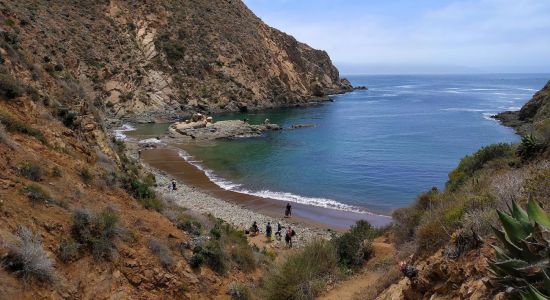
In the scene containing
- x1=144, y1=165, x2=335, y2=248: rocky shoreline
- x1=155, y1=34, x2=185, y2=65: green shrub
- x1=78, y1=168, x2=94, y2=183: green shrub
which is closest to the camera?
x1=78, y1=168, x2=94, y2=183: green shrub

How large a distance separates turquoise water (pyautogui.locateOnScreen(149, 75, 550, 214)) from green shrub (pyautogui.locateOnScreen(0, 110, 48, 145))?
18557 mm

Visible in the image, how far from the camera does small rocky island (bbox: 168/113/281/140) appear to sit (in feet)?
172

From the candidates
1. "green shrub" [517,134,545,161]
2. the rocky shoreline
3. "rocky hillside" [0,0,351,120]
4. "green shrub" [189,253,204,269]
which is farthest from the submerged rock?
"green shrub" [517,134,545,161]

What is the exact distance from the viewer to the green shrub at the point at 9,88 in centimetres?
1267

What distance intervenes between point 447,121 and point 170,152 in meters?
45.0

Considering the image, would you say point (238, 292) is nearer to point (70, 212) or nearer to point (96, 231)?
point (96, 231)

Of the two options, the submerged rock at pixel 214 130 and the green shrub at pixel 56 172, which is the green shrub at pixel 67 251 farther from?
the submerged rock at pixel 214 130

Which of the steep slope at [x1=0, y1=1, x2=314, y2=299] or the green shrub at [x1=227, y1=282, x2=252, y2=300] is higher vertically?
the steep slope at [x1=0, y1=1, x2=314, y2=299]

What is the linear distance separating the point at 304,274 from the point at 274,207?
16491 mm

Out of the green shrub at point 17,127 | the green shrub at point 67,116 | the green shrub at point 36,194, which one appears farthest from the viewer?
the green shrub at point 67,116

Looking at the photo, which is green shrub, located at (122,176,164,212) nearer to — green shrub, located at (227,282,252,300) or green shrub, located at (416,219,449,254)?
green shrub, located at (227,282,252,300)

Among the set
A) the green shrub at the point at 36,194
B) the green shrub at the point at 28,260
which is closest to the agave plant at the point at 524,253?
the green shrub at the point at 28,260

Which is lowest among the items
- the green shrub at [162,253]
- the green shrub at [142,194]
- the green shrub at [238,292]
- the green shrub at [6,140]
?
the green shrub at [238,292]

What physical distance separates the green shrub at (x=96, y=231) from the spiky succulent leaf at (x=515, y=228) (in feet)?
26.2
